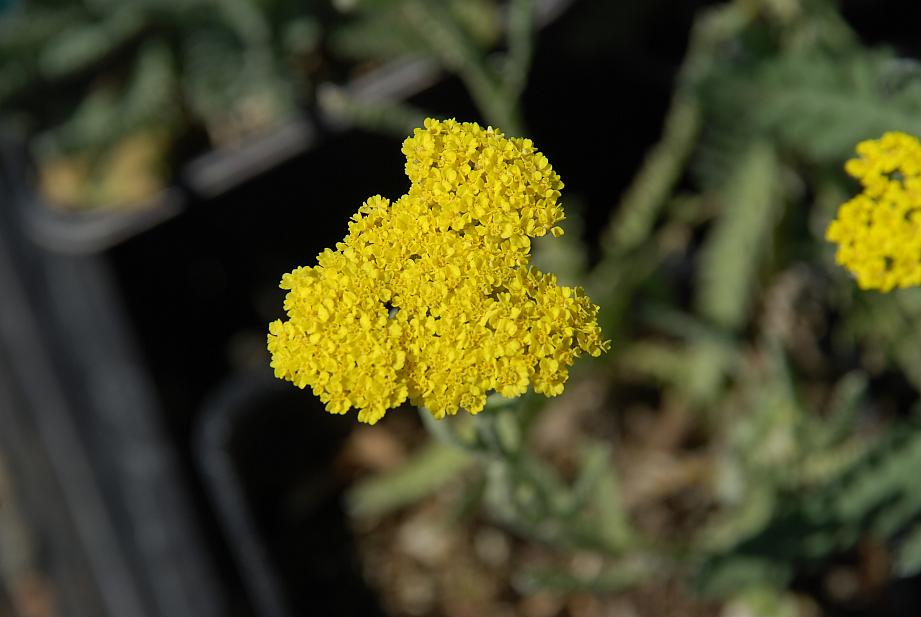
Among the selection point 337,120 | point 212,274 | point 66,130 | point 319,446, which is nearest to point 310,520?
point 319,446

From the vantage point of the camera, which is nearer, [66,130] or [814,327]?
[814,327]

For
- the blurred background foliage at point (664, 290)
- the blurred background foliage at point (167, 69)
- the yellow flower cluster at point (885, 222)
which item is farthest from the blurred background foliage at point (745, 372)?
the blurred background foliage at point (167, 69)

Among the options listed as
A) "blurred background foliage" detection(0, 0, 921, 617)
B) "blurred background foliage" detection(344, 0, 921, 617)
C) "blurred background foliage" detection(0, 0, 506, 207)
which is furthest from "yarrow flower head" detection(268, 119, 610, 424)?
"blurred background foliage" detection(0, 0, 506, 207)

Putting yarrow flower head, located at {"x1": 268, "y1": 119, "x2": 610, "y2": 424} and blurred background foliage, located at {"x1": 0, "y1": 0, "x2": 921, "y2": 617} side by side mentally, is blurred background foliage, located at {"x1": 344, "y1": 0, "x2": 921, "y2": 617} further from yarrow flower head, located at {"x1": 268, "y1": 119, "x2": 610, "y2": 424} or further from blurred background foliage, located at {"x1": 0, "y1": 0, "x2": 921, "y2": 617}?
yarrow flower head, located at {"x1": 268, "y1": 119, "x2": 610, "y2": 424}

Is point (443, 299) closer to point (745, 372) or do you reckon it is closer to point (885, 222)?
point (885, 222)

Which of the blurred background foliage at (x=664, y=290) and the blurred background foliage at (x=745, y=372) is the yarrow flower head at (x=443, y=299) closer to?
the blurred background foliage at (x=664, y=290)

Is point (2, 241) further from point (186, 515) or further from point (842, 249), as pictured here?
→ point (842, 249)
